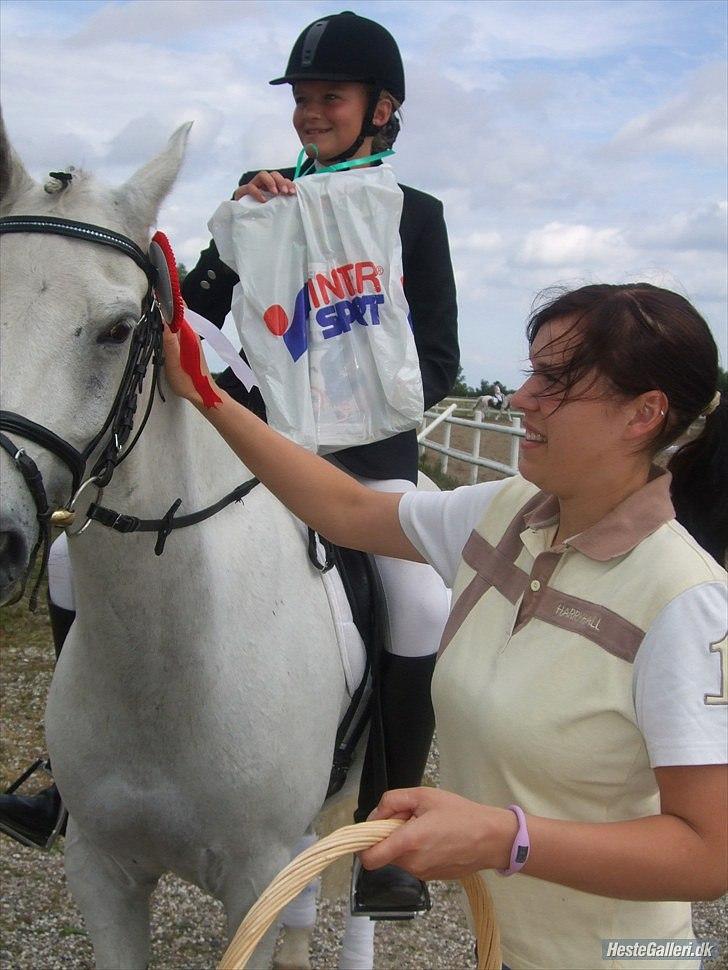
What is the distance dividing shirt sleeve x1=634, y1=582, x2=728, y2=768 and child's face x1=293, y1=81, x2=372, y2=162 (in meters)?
2.10

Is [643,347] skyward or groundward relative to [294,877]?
skyward

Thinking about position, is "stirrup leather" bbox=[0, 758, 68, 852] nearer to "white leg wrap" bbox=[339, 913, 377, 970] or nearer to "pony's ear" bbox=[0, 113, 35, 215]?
"white leg wrap" bbox=[339, 913, 377, 970]

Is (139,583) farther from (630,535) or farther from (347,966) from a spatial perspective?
(347,966)

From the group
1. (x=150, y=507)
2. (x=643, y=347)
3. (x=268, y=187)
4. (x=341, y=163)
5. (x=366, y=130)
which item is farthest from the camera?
(x=366, y=130)

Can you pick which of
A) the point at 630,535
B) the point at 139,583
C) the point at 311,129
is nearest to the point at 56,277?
the point at 139,583

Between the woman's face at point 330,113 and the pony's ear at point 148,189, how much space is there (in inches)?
38.0

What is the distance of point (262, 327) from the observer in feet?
8.36

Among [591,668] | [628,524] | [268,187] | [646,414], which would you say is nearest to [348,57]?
[268,187]

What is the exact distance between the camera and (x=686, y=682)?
135cm

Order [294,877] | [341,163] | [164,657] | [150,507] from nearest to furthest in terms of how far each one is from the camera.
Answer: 1. [294,877]
2. [150,507]
3. [164,657]
4. [341,163]

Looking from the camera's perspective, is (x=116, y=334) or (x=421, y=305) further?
(x=421, y=305)

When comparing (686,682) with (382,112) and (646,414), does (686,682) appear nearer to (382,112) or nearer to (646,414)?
(646,414)

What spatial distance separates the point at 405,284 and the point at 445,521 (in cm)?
124

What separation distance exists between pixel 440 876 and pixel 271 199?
1.82 meters
